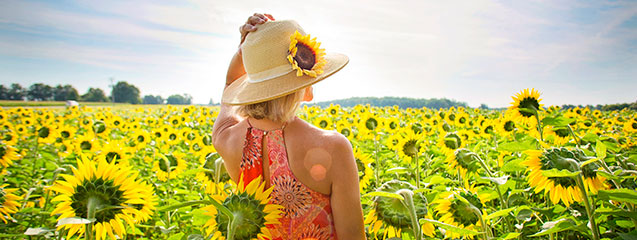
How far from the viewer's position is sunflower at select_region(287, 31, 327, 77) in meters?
1.59

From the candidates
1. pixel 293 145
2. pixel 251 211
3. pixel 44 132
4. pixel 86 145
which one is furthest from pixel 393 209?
pixel 44 132

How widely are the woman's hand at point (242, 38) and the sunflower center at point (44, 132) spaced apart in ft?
16.3

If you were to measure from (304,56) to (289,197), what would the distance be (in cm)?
66

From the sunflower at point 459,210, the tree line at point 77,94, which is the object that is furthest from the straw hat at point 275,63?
the tree line at point 77,94

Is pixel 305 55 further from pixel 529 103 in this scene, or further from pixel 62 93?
pixel 62 93

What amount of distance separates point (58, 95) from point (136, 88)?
17501mm

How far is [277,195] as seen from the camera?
1.60 meters

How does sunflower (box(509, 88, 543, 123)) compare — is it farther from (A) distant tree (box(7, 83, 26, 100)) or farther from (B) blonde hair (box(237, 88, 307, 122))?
(A) distant tree (box(7, 83, 26, 100))

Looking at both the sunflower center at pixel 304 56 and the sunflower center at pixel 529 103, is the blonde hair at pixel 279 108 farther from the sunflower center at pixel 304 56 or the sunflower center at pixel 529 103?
the sunflower center at pixel 529 103

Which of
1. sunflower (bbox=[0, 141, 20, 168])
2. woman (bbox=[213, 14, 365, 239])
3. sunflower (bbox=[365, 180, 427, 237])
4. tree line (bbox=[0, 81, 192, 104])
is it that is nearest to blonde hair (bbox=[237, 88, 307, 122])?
woman (bbox=[213, 14, 365, 239])

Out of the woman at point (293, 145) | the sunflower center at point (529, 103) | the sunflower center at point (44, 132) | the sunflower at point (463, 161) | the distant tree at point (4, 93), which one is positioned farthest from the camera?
the distant tree at point (4, 93)

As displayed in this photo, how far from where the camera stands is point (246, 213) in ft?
3.09

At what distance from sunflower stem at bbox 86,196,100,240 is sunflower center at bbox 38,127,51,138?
217 inches

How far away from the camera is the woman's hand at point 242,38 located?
5.73ft
